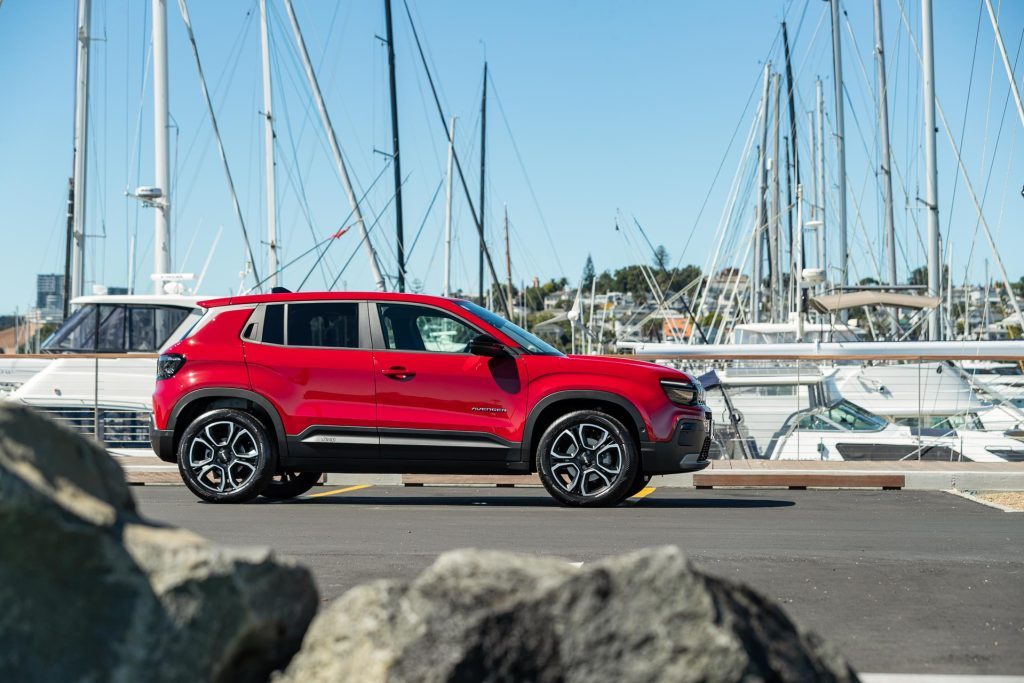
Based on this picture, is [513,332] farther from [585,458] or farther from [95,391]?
[95,391]

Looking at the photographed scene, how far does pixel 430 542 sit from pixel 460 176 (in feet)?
82.8

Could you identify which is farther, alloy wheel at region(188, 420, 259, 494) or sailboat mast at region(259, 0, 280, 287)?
sailboat mast at region(259, 0, 280, 287)

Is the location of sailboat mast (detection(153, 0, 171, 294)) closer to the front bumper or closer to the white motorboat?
the white motorboat

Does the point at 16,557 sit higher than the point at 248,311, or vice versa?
the point at 248,311

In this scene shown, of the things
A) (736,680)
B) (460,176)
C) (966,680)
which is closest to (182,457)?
(966,680)

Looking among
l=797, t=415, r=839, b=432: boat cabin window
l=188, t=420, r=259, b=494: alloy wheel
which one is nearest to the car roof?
l=188, t=420, r=259, b=494: alloy wheel

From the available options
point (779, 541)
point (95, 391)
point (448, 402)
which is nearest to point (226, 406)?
point (448, 402)

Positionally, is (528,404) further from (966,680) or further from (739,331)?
(739,331)

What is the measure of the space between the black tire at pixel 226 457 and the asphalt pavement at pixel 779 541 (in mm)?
222

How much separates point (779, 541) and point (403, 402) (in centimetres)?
347

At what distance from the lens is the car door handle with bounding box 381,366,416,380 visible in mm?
10258

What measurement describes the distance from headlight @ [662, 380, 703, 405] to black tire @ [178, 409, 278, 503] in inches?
131

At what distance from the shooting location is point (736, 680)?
105 inches

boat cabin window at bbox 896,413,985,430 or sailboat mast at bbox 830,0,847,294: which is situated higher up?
sailboat mast at bbox 830,0,847,294
